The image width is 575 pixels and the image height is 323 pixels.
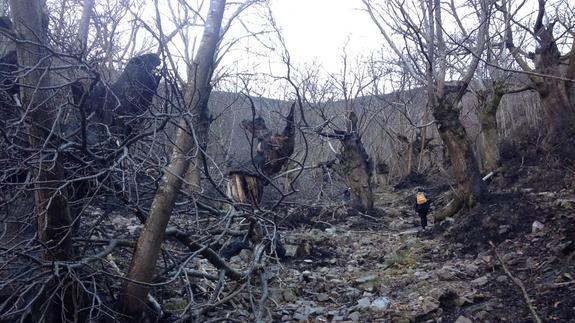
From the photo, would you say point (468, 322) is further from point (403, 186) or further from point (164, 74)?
point (403, 186)

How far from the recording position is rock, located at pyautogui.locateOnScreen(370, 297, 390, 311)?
482cm

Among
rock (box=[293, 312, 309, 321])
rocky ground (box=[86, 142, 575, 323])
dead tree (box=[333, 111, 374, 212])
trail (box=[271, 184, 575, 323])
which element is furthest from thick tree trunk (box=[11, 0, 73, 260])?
dead tree (box=[333, 111, 374, 212])

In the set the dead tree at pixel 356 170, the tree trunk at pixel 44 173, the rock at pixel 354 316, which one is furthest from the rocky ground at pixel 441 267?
the dead tree at pixel 356 170

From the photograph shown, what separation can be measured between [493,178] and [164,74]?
9.96 meters

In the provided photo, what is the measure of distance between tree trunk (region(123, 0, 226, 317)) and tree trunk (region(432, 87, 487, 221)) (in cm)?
557

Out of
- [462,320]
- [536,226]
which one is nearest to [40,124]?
[462,320]

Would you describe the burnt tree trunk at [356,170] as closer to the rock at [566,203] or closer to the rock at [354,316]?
the rock at [566,203]

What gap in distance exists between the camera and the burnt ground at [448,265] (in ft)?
14.3

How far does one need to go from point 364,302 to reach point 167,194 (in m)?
2.31

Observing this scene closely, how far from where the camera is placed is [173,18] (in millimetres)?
14734

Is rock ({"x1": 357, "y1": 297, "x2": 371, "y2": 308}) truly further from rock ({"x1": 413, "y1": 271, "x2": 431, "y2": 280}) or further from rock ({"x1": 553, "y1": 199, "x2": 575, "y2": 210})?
rock ({"x1": 553, "y1": 199, "x2": 575, "y2": 210})

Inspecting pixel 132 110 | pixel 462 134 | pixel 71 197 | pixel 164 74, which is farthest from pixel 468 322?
pixel 462 134

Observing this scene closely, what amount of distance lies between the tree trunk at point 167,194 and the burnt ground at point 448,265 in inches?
48.8

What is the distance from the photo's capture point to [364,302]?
16.6 feet
